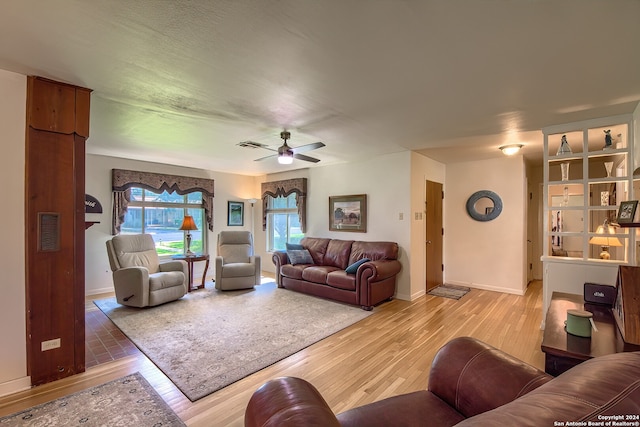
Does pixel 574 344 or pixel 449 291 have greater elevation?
pixel 574 344

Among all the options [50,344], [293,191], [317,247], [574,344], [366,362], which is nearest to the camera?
[574,344]

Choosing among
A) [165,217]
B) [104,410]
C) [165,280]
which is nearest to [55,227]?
[104,410]

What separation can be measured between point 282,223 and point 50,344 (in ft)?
16.6

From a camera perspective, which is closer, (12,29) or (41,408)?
(12,29)

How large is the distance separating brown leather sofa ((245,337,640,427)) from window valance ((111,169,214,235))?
18.0 feet

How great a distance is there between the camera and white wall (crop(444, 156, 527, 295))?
4934mm

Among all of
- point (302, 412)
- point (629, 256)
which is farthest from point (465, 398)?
point (629, 256)

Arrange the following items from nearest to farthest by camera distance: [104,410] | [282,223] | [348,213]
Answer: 1. [104,410]
2. [348,213]
3. [282,223]

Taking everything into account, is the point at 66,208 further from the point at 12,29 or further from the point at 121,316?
the point at 121,316

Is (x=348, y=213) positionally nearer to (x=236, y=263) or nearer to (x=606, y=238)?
(x=236, y=263)

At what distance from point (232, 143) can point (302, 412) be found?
3955 millimetres

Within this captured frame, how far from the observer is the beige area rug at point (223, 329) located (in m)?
2.48

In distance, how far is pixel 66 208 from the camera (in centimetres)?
236

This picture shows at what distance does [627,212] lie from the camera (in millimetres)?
2410
